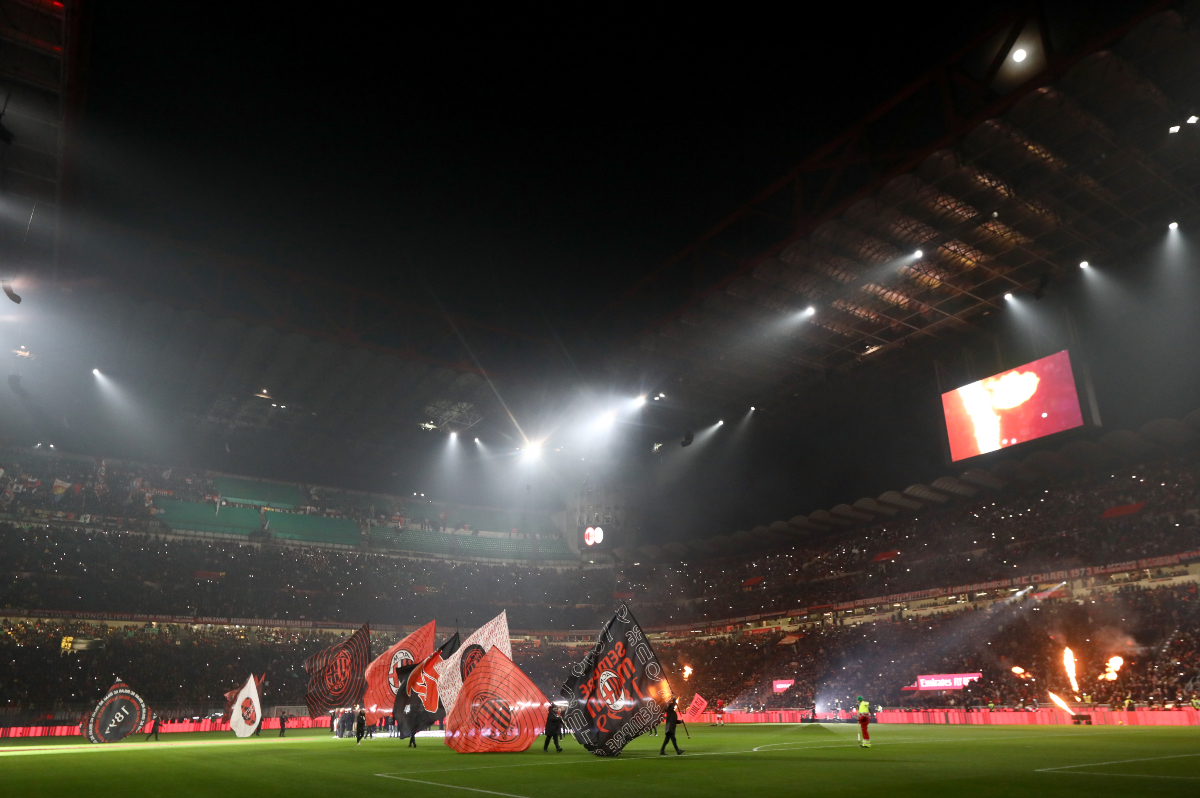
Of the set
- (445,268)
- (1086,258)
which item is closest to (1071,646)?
(1086,258)

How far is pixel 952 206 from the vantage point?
25766mm

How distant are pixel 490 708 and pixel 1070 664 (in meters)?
27.3

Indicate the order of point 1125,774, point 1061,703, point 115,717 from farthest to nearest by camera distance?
1. point 1061,703
2. point 115,717
3. point 1125,774

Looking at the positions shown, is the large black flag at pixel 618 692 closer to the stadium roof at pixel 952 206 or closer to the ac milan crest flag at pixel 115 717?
the stadium roof at pixel 952 206

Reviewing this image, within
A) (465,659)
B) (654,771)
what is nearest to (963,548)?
(465,659)

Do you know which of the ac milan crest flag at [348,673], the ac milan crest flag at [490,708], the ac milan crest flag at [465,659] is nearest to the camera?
the ac milan crest flag at [490,708]

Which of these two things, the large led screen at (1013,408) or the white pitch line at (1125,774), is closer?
the white pitch line at (1125,774)

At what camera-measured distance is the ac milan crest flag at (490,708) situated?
17.5m

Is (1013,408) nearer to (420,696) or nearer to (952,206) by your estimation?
(952,206)

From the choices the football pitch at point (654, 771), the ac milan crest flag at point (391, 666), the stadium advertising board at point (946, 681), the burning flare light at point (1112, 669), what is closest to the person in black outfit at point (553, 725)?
the football pitch at point (654, 771)

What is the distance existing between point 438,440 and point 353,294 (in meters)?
20.1

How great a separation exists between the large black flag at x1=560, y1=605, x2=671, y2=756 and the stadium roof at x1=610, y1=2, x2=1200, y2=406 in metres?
15.8

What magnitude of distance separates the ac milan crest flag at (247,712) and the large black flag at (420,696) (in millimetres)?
9921

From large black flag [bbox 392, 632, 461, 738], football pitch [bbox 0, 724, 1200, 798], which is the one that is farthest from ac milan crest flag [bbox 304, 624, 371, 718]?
football pitch [bbox 0, 724, 1200, 798]
